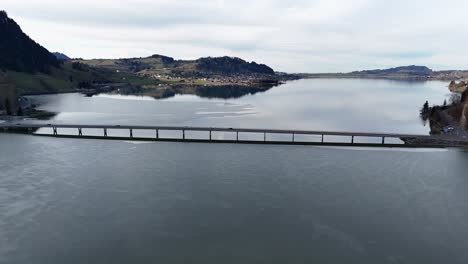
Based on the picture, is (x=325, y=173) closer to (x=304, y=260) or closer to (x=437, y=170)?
(x=437, y=170)

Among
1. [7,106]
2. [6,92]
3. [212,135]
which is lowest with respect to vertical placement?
[212,135]

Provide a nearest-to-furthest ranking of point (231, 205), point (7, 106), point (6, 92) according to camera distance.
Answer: point (231, 205)
point (7, 106)
point (6, 92)

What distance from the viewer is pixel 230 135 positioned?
76.4m

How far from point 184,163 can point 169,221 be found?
791 inches

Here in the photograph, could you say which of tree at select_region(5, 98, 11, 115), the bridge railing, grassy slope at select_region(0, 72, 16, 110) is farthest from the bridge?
grassy slope at select_region(0, 72, 16, 110)

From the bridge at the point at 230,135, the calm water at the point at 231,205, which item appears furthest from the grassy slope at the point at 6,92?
the calm water at the point at 231,205

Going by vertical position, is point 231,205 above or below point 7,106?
below

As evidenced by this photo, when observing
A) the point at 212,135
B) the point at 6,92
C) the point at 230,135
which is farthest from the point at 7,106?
the point at 230,135

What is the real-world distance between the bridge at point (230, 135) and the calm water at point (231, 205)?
692 centimetres

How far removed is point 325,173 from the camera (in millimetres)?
48531

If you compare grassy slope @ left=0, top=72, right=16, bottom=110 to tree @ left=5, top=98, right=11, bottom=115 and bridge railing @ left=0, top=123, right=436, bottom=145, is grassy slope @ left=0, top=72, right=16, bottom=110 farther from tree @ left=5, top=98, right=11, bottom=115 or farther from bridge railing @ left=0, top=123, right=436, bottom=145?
bridge railing @ left=0, top=123, right=436, bottom=145

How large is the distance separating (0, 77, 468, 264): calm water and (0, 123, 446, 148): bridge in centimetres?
692

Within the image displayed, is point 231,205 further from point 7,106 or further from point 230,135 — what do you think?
point 7,106

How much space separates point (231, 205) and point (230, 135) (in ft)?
132
